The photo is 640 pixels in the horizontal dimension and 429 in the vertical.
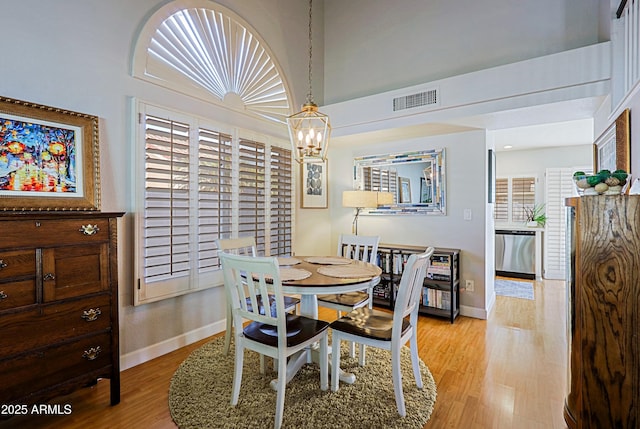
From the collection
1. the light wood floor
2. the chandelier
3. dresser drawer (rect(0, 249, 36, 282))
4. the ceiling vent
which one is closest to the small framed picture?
the ceiling vent

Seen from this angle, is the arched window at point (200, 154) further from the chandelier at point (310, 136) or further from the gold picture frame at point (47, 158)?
the chandelier at point (310, 136)

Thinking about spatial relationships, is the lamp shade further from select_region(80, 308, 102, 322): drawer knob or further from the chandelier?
select_region(80, 308, 102, 322): drawer knob

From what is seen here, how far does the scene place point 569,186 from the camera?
18.5 feet

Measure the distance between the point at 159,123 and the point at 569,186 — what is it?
260 inches

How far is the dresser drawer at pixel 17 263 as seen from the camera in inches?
63.2

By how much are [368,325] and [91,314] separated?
1.75 metres

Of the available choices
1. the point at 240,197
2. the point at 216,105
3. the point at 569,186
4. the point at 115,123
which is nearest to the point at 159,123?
the point at 115,123

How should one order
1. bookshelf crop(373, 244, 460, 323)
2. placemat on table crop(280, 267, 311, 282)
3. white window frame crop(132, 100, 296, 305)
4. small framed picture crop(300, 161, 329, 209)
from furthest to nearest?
small framed picture crop(300, 161, 329, 209) → bookshelf crop(373, 244, 460, 323) → white window frame crop(132, 100, 296, 305) → placemat on table crop(280, 267, 311, 282)

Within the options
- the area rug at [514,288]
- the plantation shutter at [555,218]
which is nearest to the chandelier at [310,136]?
the area rug at [514,288]

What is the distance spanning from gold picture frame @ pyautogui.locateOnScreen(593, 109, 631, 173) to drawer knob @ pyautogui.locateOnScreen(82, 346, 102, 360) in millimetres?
3520

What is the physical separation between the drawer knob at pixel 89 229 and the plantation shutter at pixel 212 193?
3.32 feet

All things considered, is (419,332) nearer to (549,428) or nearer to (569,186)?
(549,428)

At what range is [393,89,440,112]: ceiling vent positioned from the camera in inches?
131

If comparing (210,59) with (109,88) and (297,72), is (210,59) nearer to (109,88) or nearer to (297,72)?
(109,88)
